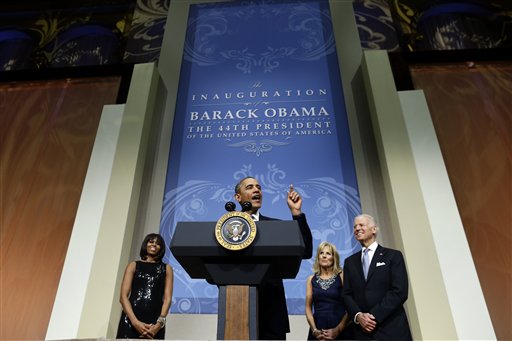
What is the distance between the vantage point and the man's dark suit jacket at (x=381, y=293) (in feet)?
6.30

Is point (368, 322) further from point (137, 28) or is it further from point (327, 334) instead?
point (137, 28)

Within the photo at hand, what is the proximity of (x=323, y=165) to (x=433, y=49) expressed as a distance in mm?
1663

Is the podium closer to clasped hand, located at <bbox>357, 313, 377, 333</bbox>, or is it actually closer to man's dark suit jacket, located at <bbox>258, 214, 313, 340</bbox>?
man's dark suit jacket, located at <bbox>258, 214, 313, 340</bbox>

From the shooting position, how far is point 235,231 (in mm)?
1408

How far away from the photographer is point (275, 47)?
13.8 feet

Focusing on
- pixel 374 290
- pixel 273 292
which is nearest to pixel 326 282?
pixel 374 290

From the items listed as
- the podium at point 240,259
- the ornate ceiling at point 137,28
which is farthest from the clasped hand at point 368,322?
the ornate ceiling at point 137,28

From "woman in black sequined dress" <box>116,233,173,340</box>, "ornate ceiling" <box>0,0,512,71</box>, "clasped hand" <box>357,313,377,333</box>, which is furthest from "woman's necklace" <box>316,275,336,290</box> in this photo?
"ornate ceiling" <box>0,0,512,71</box>

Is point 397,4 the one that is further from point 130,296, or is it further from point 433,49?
point 130,296

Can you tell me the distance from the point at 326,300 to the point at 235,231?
44.2 inches

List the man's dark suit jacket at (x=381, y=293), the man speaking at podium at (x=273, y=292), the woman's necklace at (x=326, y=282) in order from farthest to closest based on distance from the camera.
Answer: the woman's necklace at (x=326, y=282)
the man's dark suit jacket at (x=381, y=293)
the man speaking at podium at (x=273, y=292)

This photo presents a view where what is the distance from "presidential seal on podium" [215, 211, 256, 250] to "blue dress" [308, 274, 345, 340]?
3.56ft

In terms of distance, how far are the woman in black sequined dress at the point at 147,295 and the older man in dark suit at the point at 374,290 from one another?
2.94ft

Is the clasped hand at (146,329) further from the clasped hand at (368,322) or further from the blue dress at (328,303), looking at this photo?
the clasped hand at (368,322)
